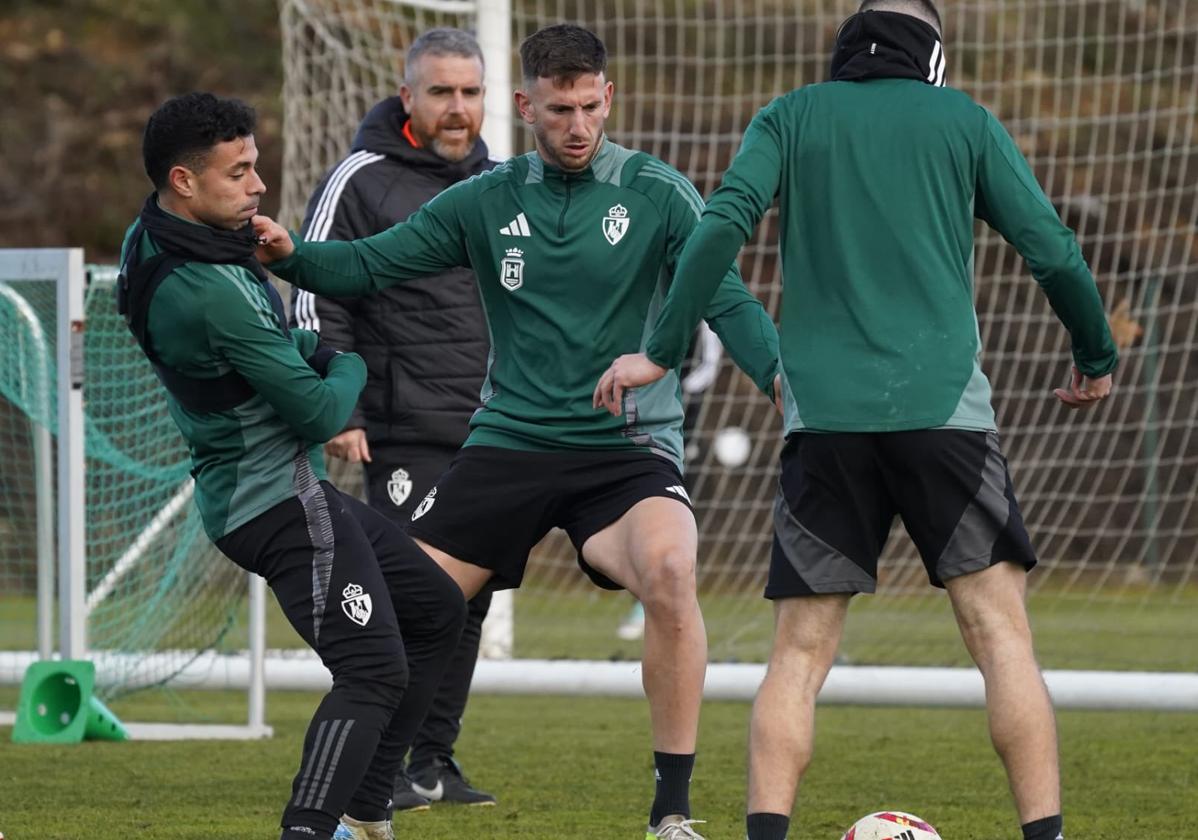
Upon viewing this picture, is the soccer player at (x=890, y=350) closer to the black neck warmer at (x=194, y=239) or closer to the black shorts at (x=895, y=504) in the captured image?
the black shorts at (x=895, y=504)

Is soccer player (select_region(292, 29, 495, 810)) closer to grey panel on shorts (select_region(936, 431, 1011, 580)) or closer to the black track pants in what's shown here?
the black track pants

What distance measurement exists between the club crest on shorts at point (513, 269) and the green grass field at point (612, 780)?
55.6 inches

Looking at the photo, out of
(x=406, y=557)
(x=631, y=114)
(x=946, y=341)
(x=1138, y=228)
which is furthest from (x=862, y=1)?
(x=631, y=114)

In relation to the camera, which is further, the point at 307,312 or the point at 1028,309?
the point at 1028,309

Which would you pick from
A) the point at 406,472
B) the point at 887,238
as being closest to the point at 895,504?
the point at 887,238

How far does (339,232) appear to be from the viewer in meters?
5.92

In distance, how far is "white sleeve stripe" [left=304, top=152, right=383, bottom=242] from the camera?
5.89 meters

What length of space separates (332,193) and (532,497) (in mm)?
1490

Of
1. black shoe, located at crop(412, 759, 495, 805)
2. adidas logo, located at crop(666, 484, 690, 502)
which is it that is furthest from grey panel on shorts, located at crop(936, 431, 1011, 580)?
black shoe, located at crop(412, 759, 495, 805)

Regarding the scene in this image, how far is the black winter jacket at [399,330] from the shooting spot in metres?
5.91

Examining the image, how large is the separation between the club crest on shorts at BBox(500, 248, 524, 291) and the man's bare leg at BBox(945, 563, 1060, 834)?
1.37 metres

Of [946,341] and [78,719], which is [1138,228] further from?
[946,341]

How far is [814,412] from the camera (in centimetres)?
416

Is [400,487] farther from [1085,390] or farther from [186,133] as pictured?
[1085,390]
